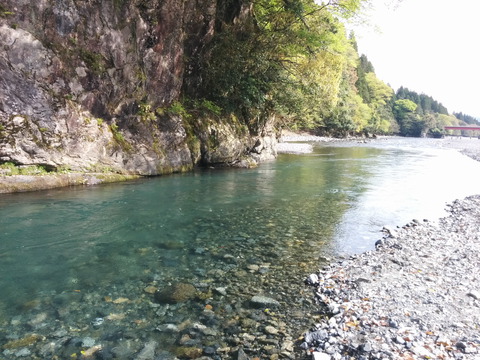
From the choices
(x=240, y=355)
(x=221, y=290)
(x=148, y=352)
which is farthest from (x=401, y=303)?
(x=148, y=352)

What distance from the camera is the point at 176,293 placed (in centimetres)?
571

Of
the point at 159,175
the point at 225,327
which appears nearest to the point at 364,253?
the point at 225,327

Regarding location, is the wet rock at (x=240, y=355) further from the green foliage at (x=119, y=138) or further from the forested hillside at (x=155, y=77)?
the green foliage at (x=119, y=138)

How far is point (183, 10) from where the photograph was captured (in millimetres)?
19578

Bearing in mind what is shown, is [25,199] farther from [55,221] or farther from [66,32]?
[66,32]

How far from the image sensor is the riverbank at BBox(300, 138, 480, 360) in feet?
13.4

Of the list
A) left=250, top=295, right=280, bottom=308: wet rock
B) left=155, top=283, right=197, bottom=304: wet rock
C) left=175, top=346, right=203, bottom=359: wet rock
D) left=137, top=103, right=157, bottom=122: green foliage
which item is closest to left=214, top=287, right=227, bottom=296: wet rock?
left=155, top=283, right=197, bottom=304: wet rock

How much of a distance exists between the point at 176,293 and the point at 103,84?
45.5ft

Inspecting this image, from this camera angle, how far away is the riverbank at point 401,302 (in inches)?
161

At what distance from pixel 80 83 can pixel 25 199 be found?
628cm

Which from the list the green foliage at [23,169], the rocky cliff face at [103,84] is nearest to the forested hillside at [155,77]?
the rocky cliff face at [103,84]

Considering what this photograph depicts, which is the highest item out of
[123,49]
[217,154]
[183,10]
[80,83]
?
[183,10]

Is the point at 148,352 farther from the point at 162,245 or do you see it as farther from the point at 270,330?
the point at 162,245

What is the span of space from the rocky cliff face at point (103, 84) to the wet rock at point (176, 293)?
11.0 metres
